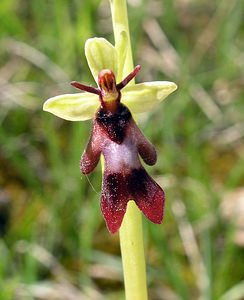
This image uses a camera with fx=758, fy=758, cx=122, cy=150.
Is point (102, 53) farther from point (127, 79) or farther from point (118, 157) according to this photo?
point (118, 157)

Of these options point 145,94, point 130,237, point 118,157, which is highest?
point 145,94

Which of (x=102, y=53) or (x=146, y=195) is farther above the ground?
(x=102, y=53)

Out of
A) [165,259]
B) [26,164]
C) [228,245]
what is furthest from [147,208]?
[26,164]

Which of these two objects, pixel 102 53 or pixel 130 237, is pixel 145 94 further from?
pixel 130 237

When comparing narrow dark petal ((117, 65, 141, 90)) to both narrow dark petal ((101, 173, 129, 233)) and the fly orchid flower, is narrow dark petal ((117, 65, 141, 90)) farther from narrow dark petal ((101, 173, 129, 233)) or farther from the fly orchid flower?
narrow dark petal ((101, 173, 129, 233))

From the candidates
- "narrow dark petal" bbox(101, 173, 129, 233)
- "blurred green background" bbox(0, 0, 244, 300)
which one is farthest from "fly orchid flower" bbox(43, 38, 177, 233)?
"blurred green background" bbox(0, 0, 244, 300)

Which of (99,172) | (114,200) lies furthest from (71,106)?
(99,172)

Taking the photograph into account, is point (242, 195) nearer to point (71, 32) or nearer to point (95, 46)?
point (71, 32)

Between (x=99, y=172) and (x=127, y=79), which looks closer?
(x=127, y=79)
